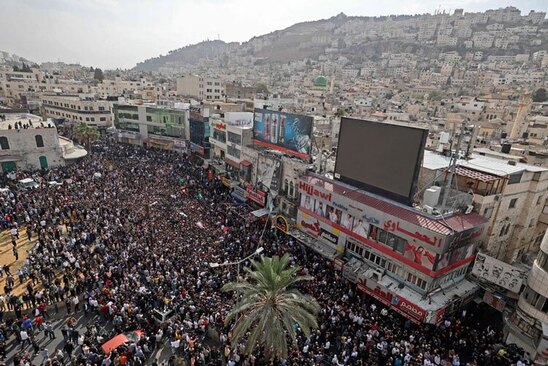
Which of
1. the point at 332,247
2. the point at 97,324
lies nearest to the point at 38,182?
the point at 97,324

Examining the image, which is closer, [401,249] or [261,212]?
[401,249]

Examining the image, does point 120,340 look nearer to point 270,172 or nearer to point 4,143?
point 270,172

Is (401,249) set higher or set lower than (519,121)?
lower

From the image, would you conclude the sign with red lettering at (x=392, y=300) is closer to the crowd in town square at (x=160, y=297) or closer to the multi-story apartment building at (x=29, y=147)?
the crowd in town square at (x=160, y=297)

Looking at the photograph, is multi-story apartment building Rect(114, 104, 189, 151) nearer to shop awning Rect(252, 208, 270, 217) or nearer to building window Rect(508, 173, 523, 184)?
shop awning Rect(252, 208, 270, 217)

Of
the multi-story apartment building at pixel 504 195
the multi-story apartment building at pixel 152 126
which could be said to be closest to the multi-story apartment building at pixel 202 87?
the multi-story apartment building at pixel 152 126

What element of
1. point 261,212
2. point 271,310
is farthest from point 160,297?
point 261,212

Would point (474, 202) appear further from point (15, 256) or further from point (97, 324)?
point (15, 256)
